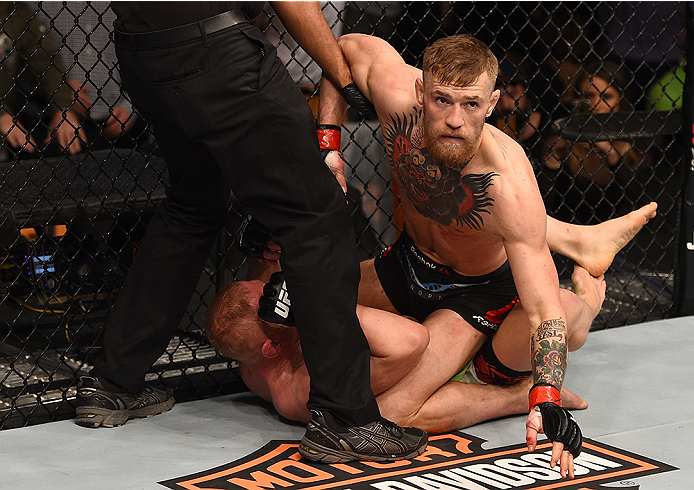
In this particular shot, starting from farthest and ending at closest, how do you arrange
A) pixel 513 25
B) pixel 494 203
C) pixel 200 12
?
pixel 513 25 → pixel 494 203 → pixel 200 12

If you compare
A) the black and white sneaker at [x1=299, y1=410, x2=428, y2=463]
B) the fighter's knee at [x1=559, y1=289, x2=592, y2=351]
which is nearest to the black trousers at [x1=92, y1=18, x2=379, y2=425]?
the black and white sneaker at [x1=299, y1=410, x2=428, y2=463]

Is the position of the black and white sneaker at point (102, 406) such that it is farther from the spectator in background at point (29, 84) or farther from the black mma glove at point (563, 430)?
the black mma glove at point (563, 430)

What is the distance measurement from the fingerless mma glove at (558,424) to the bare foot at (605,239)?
879 mm

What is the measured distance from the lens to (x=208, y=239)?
2.27m

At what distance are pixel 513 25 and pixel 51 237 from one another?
2.11 m

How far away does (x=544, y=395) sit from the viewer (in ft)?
5.84

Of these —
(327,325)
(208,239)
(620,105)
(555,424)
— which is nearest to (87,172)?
(208,239)

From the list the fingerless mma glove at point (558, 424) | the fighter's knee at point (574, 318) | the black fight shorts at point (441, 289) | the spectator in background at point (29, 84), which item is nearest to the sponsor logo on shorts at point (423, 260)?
the black fight shorts at point (441, 289)

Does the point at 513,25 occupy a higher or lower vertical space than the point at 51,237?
higher

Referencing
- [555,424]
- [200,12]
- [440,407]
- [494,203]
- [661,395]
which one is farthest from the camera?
[661,395]

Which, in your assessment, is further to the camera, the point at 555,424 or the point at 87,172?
the point at 87,172

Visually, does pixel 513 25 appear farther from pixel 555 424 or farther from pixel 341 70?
pixel 555 424

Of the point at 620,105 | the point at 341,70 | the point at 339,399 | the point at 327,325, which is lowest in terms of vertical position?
the point at 339,399

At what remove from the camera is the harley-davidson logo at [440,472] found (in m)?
1.89
